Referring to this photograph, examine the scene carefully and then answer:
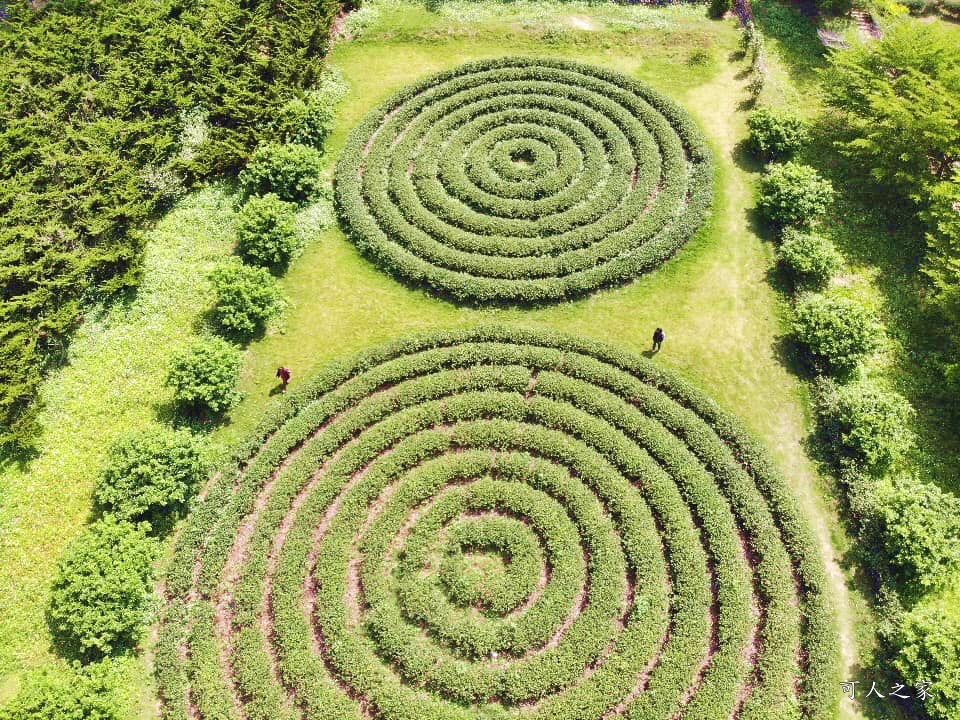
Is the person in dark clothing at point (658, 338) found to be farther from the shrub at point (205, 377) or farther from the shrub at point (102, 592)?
the shrub at point (102, 592)

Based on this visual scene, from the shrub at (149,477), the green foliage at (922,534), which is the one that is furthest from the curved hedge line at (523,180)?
the green foliage at (922,534)

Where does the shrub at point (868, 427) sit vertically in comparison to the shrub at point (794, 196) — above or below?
below

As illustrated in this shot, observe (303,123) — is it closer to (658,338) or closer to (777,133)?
(658,338)

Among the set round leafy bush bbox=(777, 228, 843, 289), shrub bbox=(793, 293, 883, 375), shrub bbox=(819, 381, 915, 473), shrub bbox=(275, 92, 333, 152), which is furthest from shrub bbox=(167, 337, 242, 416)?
round leafy bush bbox=(777, 228, 843, 289)

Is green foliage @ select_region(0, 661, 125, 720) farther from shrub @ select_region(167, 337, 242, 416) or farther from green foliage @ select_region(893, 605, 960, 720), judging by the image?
green foliage @ select_region(893, 605, 960, 720)

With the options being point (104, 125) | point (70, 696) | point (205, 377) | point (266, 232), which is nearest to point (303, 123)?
point (266, 232)

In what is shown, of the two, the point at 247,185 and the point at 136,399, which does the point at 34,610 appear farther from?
the point at 247,185

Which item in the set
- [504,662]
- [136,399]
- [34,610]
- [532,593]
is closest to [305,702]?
[504,662]
